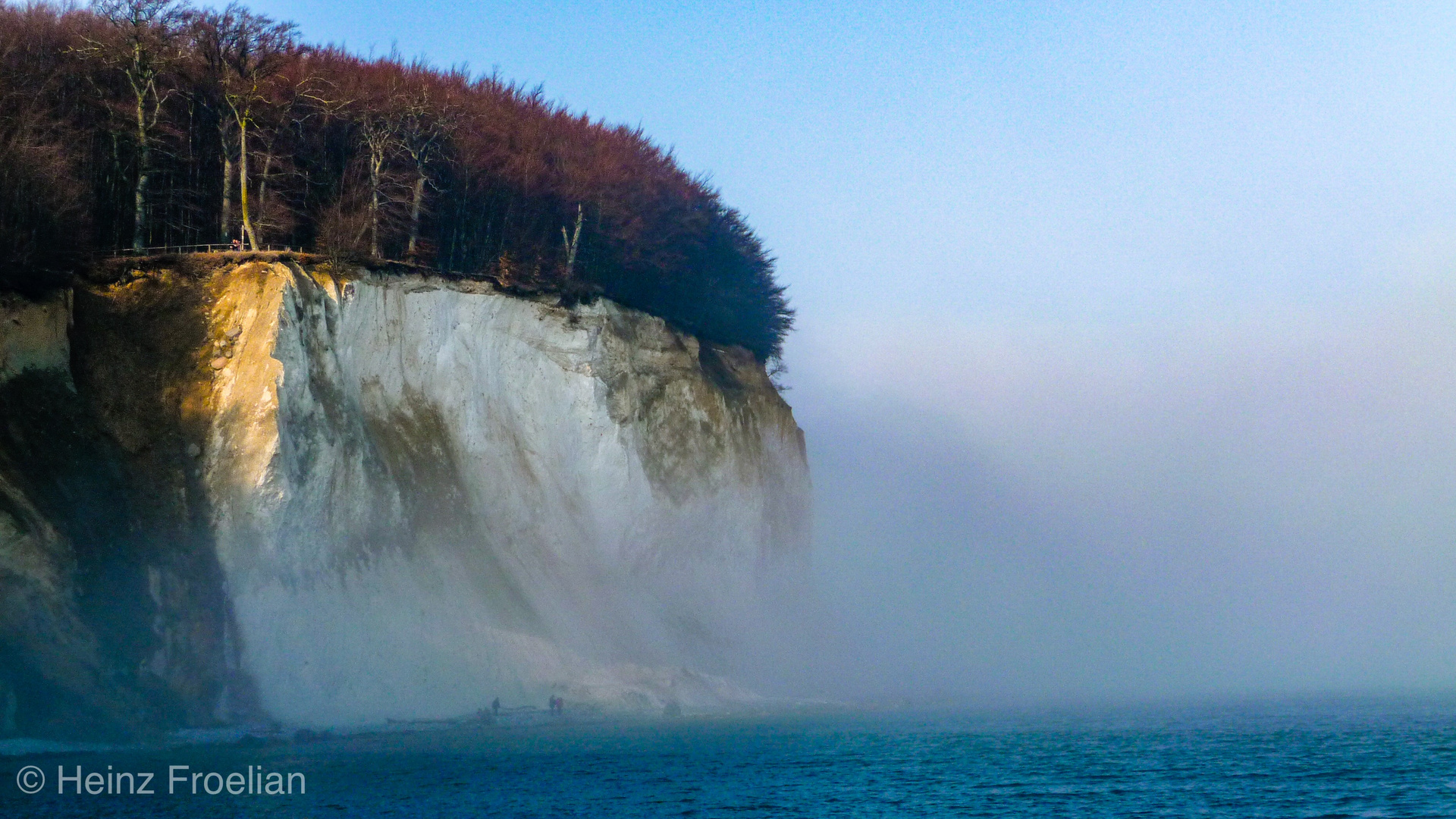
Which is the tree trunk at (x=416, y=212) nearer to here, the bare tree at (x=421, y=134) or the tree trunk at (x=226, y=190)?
the bare tree at (x=421, y=134)

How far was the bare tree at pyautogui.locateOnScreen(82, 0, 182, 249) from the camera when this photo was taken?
3506 centimetres

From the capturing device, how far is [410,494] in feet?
118

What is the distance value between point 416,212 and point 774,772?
71.6 feet

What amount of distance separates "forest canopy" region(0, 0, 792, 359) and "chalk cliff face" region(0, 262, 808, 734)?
230cm

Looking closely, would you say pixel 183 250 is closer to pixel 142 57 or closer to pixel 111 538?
pixel 142 57

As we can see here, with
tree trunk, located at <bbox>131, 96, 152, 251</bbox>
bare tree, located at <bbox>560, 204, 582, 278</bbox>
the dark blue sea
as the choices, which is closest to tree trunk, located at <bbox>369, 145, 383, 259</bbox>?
tree trunk, located at <bbox>131, 96, 152, 251</bbox>

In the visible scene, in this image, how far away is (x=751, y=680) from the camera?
45.0 meters

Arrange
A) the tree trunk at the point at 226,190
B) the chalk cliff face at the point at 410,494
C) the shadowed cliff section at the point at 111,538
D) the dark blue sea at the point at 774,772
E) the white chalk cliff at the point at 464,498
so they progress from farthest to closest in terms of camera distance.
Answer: the tree trunk at the point at 226,190
the white chalk cliff at the point at 464,498
the chalk cliff face at the point at 410,494
the shadowed cliff section at the point at 111,538
the dark blue sea at the point at 774,772

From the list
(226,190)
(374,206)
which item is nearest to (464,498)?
(374,206)

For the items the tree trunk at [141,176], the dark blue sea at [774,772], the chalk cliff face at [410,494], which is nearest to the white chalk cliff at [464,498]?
the chalk cliff face at [410,494]

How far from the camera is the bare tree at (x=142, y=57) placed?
115ft

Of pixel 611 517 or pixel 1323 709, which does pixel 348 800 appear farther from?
pixel 1323 709

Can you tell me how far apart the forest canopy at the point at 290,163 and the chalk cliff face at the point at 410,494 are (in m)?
2.30

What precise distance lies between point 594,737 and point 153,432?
13.6 meters
